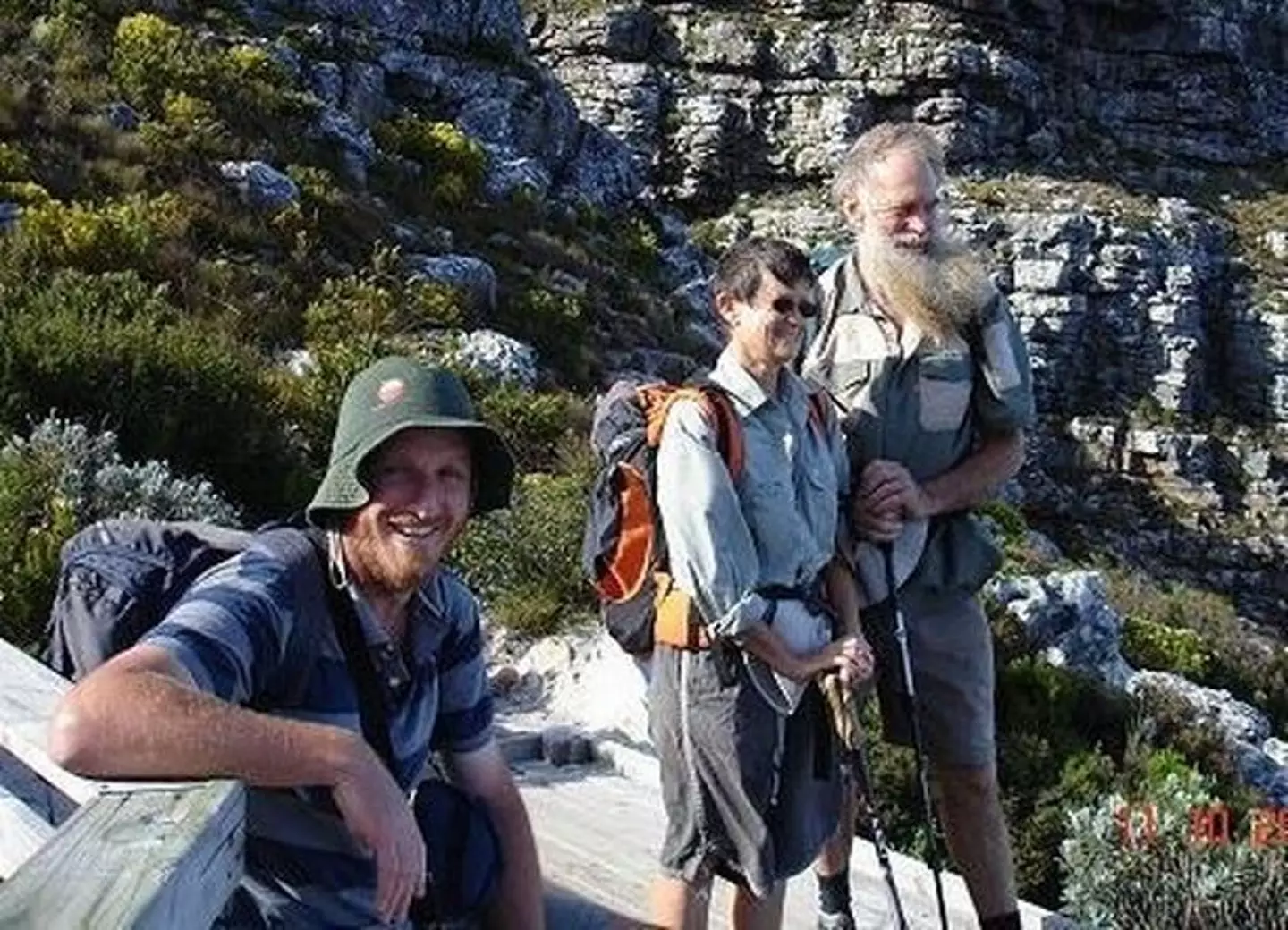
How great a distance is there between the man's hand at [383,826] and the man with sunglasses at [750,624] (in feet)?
2.93

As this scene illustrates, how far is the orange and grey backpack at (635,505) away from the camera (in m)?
2.75

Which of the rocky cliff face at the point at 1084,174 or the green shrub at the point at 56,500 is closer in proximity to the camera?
the green shrub at the point at 56,500

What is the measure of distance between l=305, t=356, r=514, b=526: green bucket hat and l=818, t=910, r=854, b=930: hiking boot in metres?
1.73

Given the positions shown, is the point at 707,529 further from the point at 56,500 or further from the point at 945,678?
the point at 56,500

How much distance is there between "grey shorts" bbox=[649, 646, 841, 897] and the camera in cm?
274

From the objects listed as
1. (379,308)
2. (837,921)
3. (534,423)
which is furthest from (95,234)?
(837,921)

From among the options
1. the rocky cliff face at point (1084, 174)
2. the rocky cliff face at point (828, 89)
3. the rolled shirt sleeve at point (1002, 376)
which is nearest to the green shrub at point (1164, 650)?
the rolled shirt sleeve at point (1002, 376)

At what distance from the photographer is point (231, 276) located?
10.2m

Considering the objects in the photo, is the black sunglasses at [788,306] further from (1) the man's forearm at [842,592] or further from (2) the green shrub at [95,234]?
(2) the green shrub at [95,234]

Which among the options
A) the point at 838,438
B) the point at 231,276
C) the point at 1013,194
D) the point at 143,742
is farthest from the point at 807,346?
the point at 1013,194

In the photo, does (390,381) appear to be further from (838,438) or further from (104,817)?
(838,438)

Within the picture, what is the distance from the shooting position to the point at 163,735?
1.66 m

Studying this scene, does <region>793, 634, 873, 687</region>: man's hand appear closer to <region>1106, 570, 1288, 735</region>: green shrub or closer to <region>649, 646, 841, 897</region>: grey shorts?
<region>649, 646, 841, 897</region>: grey shorts
